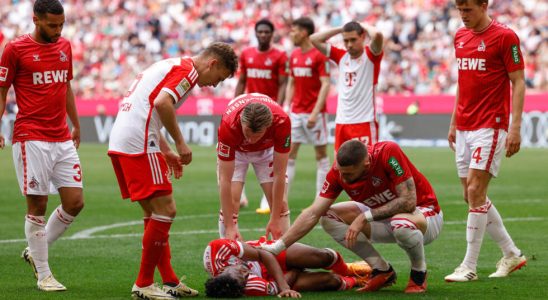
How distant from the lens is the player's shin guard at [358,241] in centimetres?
905

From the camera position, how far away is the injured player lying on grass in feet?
27.9

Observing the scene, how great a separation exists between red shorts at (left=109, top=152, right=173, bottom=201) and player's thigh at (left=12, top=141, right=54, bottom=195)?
45.0 inches

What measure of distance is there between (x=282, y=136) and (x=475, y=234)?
2084mm

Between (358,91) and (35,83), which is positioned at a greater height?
(35,83)

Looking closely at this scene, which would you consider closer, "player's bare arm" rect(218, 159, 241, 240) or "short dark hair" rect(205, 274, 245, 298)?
"short dark hair" rect(205, 274, 245, 298)

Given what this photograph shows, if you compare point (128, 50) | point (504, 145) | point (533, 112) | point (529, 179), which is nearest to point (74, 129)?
point (504, 145)

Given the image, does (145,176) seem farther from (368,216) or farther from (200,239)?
(200,239)

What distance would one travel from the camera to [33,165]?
9234mm

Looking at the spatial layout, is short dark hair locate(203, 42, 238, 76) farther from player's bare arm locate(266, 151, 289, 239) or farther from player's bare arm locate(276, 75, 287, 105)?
player's bare arm locate(276, 75, 287, 105)

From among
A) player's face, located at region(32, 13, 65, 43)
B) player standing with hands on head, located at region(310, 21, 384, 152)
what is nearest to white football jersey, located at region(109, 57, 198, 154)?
player's face, located at region(32, 13, 65, 43)

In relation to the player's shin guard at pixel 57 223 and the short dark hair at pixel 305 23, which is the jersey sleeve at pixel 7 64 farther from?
the short dark hair at pixel 305 23

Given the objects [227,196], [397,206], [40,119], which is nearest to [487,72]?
[397,206]

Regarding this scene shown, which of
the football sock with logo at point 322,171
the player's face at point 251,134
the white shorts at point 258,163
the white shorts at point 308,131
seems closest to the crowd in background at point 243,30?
the white shorts at point 308,131

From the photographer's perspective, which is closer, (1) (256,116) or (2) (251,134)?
(1) (256,116)
